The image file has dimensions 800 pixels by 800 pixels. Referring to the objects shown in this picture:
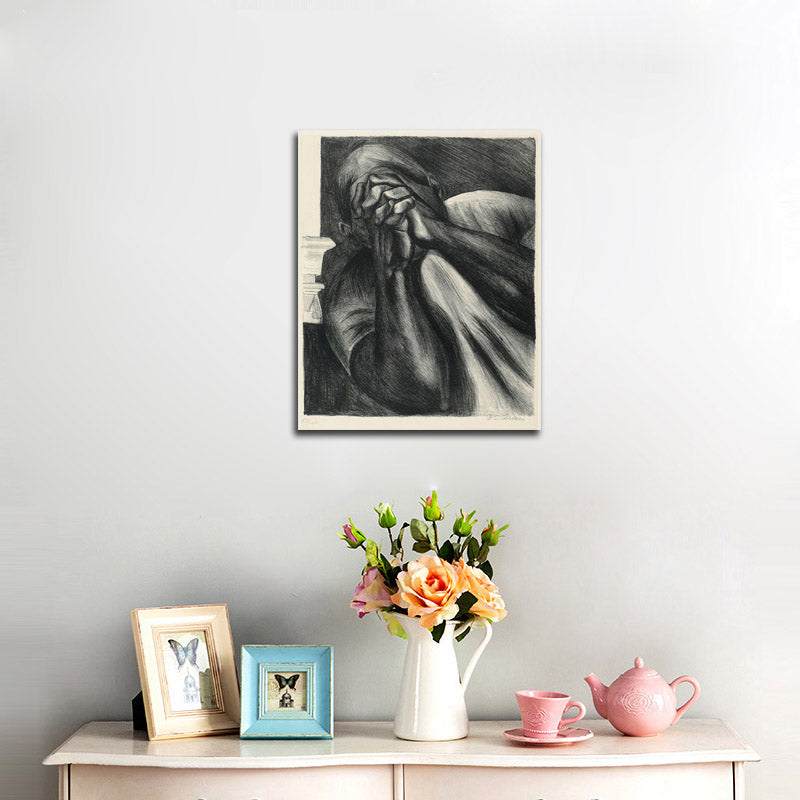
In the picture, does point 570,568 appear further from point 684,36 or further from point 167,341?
point 684,36

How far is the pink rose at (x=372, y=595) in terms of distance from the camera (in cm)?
173

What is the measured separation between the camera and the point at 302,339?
1.96 m

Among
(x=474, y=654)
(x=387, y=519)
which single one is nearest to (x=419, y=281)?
(x=387, y=519)

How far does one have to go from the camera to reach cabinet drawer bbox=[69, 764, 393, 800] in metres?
1.61

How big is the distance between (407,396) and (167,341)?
1.73 ft

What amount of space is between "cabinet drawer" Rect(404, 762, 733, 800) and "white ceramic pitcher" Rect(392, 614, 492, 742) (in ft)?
0.29

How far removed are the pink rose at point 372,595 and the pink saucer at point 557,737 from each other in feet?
1.09

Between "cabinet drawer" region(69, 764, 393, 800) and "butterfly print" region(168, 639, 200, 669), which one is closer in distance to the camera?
"cabinet drawer" region(69, 764, 393, 800)

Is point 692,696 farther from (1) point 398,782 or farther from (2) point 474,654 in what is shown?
(1) point 398,782

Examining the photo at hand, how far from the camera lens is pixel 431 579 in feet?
5.48

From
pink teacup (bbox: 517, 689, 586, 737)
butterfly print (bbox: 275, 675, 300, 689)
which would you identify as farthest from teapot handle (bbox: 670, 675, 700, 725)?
butterfly print (bbox: 275, 675, 300, 689)

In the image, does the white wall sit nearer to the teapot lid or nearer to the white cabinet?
the teapot lid

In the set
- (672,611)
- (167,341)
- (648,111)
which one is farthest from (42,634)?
(648,111)

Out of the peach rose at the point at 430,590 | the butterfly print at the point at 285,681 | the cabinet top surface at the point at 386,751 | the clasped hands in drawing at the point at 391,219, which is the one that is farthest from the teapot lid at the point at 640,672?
the clasped hands in drawing at the point at 391,219
